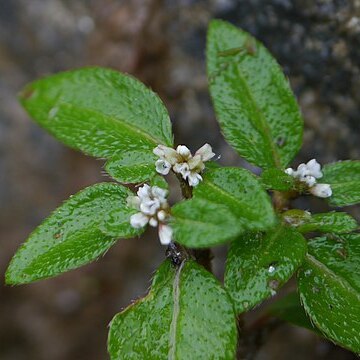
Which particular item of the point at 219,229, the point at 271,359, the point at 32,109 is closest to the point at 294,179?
the point at 219,229

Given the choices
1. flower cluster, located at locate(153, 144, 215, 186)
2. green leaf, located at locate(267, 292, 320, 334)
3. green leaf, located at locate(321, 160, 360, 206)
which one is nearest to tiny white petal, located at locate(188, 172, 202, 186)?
flower cluster, located at locate(153, 144, 215, 186)

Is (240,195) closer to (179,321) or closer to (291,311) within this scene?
(179,321)

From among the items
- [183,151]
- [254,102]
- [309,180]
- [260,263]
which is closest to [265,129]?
[254,102]

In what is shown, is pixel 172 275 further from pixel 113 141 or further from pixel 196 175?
pixel 113 141

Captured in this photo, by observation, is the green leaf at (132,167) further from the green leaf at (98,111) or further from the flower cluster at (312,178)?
the flower cluster at (312,178)

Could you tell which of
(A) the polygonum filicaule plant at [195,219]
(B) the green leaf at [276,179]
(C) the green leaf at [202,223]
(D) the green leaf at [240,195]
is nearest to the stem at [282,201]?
(A) the polygonum filicaule plant at [195,219]

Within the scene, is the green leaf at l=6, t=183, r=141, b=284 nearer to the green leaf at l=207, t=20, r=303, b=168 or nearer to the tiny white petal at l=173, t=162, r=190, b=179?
the tiny white petal at l=173, t=162, r=190, b=179
